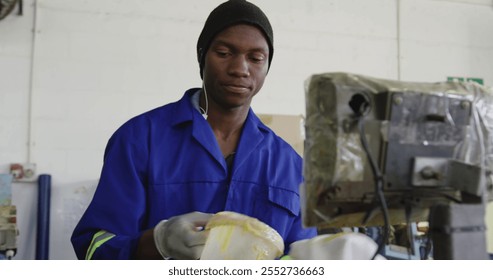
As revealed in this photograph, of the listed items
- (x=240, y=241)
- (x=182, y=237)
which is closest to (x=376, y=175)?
(x=240, y=241)

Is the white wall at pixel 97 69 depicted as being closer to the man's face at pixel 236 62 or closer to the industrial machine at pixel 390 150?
the man's face at pixel 236 62

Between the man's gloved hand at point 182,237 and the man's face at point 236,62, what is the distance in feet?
1.40

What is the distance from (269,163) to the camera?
1.45 meters

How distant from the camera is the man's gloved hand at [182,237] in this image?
0.97 m

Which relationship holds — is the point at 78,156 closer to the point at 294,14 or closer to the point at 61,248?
the point at 61,248

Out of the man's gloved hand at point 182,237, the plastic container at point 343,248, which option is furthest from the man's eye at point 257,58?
the plastic container at point 343,248

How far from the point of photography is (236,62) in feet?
4.40

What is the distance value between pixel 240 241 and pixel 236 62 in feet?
1.86

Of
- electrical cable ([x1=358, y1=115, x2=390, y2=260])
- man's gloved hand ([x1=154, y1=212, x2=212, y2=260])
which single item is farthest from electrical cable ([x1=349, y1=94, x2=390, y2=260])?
man's gloved hand ([x1=154, y1=212, x2=212, y2=260])

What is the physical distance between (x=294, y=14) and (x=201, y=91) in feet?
6.93

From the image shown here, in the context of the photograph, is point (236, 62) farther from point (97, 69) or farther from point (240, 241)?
point (97, 69)

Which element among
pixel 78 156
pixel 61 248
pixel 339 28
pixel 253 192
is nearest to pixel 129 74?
pixel 78 156

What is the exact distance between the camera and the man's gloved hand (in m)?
0.97

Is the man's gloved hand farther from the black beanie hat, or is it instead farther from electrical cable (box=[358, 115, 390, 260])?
the black beanie hat
